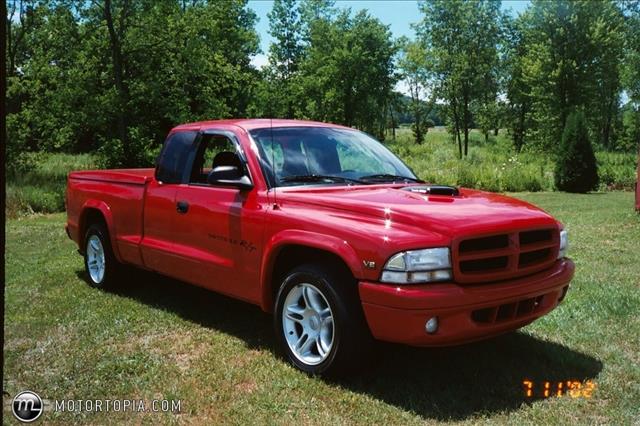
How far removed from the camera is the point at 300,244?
13.8ft

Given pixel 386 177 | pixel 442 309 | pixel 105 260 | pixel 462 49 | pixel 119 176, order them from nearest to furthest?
pixel 442 309, pixel 386 177, pixel 119 176, pixel 105 260, pixel 462 49

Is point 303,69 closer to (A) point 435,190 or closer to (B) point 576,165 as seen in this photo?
(B) point 576,165

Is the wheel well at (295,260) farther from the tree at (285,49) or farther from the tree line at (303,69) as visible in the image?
the tree at (285,49)

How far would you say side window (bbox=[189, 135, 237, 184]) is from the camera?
564 centimetres

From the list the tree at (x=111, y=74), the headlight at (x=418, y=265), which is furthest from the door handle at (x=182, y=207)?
the tree at (x=111, y=74)

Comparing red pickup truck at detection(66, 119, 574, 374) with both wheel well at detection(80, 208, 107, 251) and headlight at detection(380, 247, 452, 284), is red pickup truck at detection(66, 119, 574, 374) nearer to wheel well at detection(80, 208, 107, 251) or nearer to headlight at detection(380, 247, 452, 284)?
headlight at detection(380, 247, 452, 284)

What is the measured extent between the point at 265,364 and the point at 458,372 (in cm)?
143

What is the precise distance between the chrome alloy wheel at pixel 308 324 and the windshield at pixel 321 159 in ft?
3.11

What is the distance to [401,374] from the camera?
14.3ft

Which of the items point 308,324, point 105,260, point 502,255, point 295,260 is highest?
point 502,255

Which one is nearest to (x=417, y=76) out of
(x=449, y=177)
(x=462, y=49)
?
(x=462, y=49)

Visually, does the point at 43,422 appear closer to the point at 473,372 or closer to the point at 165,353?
the point at 165,353

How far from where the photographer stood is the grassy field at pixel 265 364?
3.76 meters

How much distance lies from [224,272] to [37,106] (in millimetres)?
25007
